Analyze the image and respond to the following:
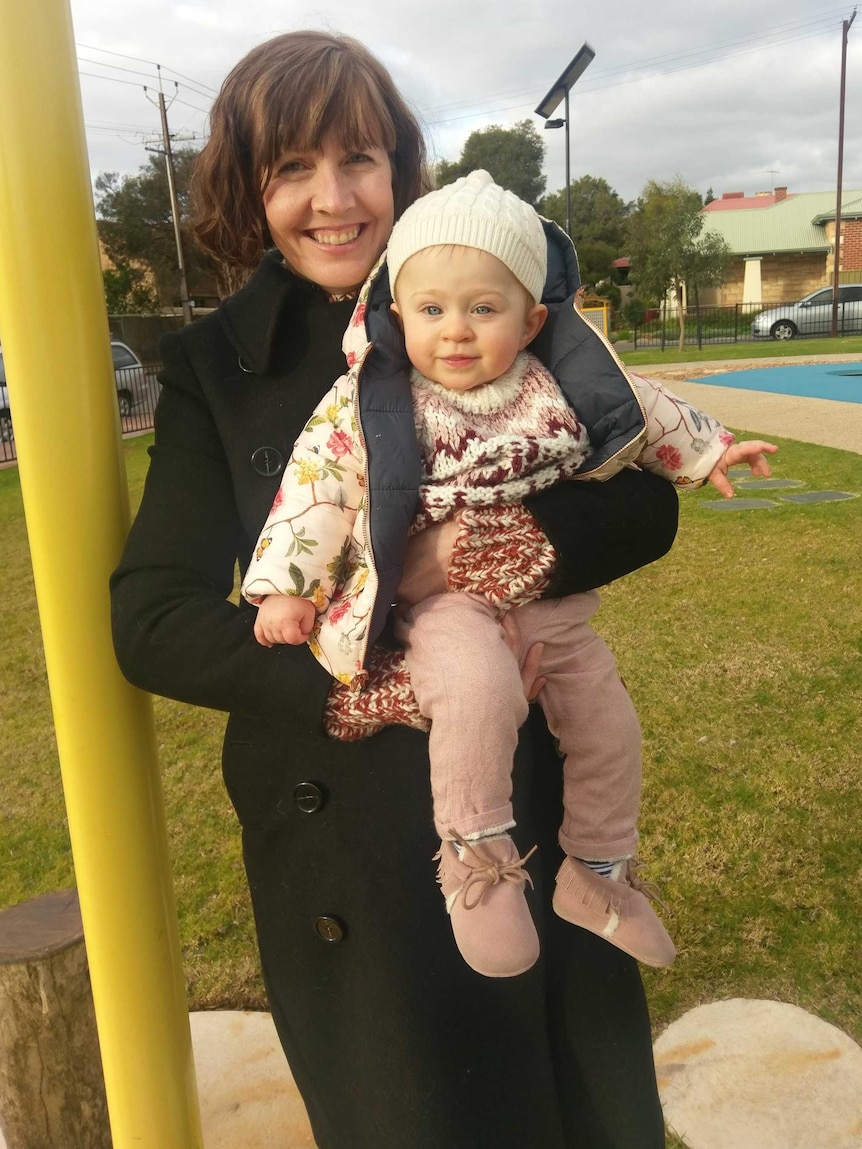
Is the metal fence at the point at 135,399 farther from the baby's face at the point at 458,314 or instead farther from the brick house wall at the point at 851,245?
the brick house wall at the point at 851,245

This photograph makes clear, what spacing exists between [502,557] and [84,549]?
59 centimetres

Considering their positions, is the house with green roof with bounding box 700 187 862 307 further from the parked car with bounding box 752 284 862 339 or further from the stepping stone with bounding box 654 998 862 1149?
the stepping stone with bounding box 654 998 862 1149

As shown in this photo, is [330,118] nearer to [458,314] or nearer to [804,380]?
[458,314]

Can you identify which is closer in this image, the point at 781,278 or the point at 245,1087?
the point at 245,1087

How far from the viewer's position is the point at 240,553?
154cm

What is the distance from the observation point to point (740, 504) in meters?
8.04

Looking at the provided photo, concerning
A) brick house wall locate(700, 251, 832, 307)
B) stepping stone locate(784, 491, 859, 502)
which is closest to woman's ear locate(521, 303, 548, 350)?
stepping stone locate(784, 491, 859, 502)

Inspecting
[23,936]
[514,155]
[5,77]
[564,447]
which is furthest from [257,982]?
[514,155]

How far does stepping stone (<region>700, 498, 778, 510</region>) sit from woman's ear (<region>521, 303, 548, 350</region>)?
6697mm

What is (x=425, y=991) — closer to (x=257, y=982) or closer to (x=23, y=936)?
(x=23, y=936)

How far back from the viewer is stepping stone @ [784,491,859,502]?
7.78 metres

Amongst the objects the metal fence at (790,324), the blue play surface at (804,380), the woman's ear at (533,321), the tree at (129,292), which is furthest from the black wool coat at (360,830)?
the tree at (129,292)

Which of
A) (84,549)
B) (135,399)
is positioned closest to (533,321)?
(84,549)

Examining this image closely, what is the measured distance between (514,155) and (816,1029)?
164 feet
